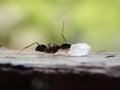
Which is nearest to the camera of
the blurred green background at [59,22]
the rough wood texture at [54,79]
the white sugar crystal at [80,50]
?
the rough wood texture at [54,79]

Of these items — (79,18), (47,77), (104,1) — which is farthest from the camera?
A: (104,1)

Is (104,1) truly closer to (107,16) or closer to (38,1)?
(107,16)

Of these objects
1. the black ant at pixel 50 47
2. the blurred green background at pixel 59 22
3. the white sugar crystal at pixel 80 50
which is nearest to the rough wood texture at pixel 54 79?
the white sugar crystal at pixel 80 50

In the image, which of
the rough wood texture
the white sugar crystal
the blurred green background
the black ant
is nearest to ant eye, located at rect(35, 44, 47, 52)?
the black ant

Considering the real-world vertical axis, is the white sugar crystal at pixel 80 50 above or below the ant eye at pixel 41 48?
above

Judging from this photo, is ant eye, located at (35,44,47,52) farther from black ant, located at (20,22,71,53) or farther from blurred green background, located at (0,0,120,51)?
blurred green background, located at (0,0,120,51)

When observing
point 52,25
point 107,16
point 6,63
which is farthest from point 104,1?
point 6,63

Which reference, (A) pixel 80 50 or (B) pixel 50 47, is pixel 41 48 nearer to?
(B) pixel 50 47

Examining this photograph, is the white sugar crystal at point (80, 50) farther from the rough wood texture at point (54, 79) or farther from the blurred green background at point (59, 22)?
the blurred green background at point (59, 22)
